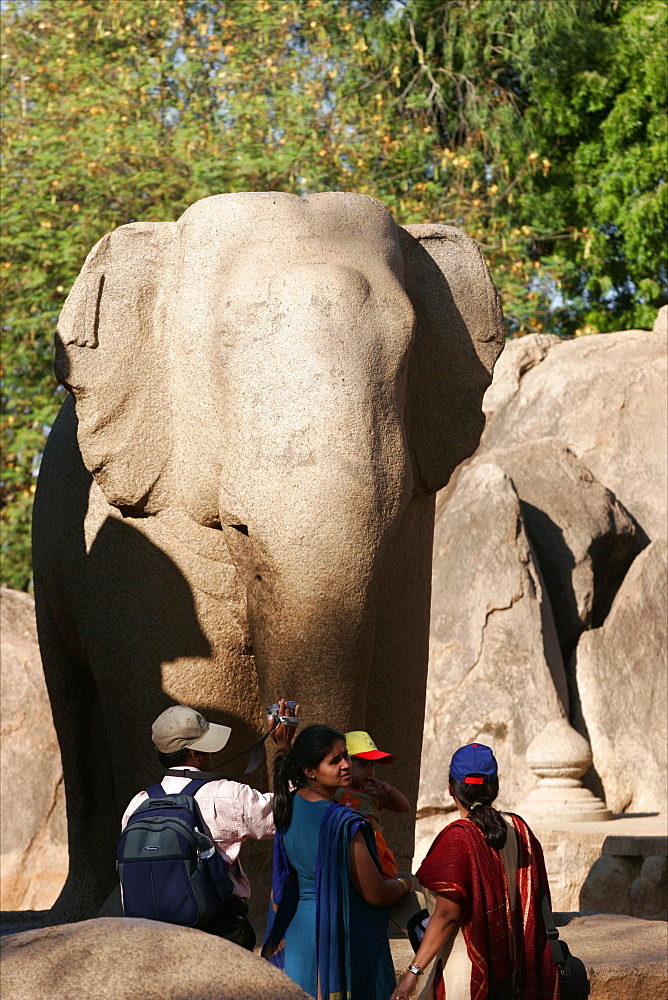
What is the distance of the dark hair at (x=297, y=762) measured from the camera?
3188 millimetres

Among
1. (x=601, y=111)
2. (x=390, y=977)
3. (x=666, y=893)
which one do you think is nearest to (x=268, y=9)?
(x=601, y=111)

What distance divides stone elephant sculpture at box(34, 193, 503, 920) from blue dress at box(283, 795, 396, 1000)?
1.63 ft

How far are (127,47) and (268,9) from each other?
1.47m

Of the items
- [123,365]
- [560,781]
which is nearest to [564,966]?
[123,365]

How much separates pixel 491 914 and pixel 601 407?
862 cm

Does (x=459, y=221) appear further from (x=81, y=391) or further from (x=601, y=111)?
(x=81, y=391)

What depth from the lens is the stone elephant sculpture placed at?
3590 mm

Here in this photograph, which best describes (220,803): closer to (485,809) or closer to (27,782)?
(485,809)

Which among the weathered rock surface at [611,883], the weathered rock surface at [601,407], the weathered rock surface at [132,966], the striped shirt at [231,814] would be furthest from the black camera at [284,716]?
the weathered rock surface at [601,407]

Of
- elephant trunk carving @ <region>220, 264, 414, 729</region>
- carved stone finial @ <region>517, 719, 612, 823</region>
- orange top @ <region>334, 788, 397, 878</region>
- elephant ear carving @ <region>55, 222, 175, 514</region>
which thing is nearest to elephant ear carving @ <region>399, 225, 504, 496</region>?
elephant trunk carving @ <region>220, 264, 414, 729</region>

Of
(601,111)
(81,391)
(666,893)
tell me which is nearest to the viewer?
(81,391)

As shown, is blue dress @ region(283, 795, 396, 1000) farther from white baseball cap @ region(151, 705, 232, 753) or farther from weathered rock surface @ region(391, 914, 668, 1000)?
weathered rock surface @ region(391, 914, 668, 1000)

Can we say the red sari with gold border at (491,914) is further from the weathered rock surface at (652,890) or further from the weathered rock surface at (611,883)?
the weathered rock surface at (611,883)

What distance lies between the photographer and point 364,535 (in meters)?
3.51
